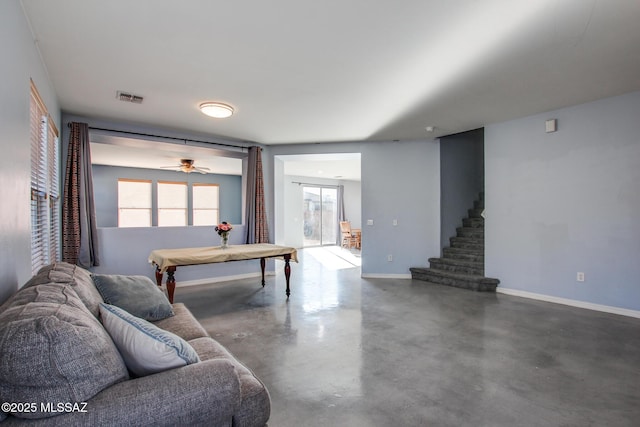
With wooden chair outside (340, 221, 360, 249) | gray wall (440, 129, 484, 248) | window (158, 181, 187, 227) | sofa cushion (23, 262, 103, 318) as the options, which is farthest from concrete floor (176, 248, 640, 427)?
wooden chair outside (340, 221, 360, 249)

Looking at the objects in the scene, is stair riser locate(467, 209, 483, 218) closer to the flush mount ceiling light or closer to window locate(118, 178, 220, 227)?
the flush mount ceiling light

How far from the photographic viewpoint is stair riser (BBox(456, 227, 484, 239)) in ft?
18.7

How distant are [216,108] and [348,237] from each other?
307 inches

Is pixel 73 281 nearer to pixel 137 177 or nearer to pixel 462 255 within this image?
pixel 462 255

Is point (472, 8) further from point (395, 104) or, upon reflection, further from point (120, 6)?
point (120, 6)

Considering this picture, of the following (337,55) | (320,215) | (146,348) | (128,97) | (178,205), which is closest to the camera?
(146,348)

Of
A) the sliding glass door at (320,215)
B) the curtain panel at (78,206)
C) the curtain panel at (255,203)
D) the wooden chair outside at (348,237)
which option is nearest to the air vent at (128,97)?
the curtain panel at (78,206)

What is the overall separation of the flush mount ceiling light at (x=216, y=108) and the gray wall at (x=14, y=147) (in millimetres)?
1613

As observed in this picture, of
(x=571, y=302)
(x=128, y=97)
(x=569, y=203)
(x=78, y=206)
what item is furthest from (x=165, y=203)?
(x=571, y=302)

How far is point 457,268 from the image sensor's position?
5.32m

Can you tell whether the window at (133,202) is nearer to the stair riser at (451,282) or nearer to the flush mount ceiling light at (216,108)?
the flush mount ceiling light at (216,108)

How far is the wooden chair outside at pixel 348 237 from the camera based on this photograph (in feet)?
35.9

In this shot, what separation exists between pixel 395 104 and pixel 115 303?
3552 mm

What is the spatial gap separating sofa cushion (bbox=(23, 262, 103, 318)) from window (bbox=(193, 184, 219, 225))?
8.09 meters
